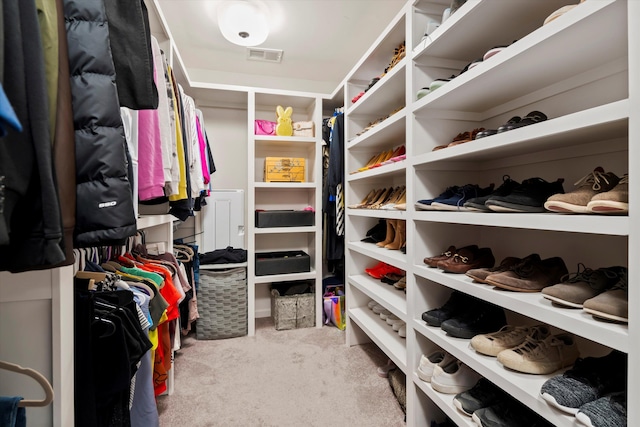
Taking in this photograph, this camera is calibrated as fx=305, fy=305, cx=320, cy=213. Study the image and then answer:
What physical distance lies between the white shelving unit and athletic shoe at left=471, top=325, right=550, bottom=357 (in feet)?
5.50

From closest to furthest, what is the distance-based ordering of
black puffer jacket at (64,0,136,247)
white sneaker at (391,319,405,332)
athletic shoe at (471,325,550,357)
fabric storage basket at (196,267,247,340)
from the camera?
black puffer jacket at (64,0,136,247)
athletic shoe at (471,325,550,357)
white sneaker at (391,319,405,332)
fabric storage basket at (196,267,247,340)

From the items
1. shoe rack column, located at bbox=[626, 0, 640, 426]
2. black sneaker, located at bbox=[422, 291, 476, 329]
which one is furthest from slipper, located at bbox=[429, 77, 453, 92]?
black sneaker, located at bbox=[422, 291, 476, 329]

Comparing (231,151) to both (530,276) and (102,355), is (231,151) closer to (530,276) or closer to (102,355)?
(102,355)

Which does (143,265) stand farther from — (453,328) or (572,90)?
(572,90)

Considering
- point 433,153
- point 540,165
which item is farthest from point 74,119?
point 540,165

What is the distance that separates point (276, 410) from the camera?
1.55 metres

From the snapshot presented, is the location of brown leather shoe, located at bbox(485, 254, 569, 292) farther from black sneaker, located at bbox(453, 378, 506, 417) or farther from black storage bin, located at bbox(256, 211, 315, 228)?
black storage bin, located at bbox(256, 211, 315, 228)

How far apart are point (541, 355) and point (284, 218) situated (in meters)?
1.95

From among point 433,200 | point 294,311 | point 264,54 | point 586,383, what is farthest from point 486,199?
point 264,54

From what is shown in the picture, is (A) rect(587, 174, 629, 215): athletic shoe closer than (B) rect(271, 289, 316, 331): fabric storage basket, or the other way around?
(A) rect(587, 174, 629, 215): athletic shoe

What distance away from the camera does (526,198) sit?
96 cm

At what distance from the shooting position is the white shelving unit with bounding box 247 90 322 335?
2.51 meters

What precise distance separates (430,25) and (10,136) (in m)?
1.53

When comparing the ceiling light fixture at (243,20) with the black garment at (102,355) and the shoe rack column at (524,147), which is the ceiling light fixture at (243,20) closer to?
the shoe rack column at (524,147)
